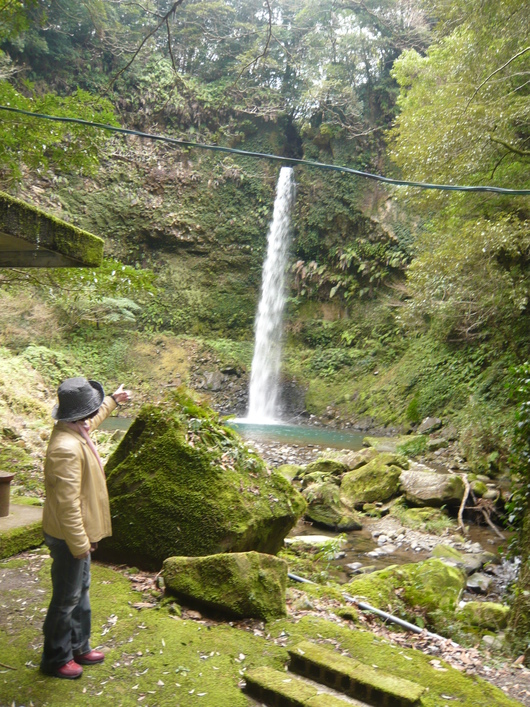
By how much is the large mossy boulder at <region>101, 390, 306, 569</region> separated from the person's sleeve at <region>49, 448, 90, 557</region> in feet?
4.08

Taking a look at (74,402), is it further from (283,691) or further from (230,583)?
(283,691)

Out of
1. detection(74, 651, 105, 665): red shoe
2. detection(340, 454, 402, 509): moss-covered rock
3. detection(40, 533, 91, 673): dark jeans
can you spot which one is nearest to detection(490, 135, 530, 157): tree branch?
detection(340, 454, 402, 509): moss-covered rock

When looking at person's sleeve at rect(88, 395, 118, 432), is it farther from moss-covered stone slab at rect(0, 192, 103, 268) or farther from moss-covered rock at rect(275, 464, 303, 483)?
moss-covered rock at rect(275, 464, 303, 483)

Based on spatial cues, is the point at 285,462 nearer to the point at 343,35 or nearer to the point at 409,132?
the point at 409,132

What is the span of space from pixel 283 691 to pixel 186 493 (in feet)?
5.39

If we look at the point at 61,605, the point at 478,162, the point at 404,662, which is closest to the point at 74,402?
the point at 61,605

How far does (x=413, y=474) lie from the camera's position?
30.1ft

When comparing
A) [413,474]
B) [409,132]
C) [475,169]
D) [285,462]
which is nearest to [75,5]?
[409,132]

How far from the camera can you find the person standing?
262cm

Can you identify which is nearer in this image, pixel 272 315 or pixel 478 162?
pixel 478 162

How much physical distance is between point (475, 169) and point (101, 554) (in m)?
10.3

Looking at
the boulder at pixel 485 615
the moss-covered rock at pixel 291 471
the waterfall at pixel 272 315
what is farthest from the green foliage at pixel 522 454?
the waterfall at pixel 272 315

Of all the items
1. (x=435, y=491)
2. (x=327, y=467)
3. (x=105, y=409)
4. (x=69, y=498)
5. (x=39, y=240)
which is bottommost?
(x=327, y=467)

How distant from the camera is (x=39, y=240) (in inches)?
123
